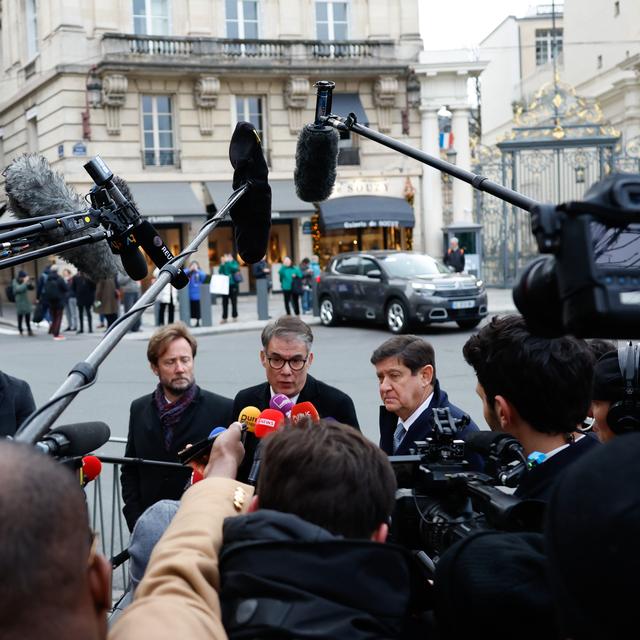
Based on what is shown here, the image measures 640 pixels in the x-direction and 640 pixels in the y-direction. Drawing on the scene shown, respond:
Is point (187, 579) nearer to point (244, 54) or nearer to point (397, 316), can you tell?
point (397, 316)

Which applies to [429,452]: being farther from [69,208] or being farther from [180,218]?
[180,218]

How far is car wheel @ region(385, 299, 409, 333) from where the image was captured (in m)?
18.0

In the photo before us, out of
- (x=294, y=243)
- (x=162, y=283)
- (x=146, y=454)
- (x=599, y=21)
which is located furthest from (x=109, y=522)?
(x=599, y=21)

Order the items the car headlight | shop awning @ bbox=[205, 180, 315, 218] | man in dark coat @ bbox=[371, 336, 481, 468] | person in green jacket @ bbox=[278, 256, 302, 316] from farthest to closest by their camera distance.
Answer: shop awning @ bbox=[205, 180, 315, 218]
person in green jacket @ bbox=[278, 256, 302, 316]
the car headlight
man in dark coat @ bbox=[371, 336, 481, 468]

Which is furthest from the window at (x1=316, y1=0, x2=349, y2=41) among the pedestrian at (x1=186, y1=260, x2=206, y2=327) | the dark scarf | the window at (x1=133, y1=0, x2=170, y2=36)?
the dark scarf

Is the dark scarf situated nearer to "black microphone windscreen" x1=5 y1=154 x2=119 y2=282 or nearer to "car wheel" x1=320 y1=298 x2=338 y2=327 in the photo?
"black microphone windscreen" x1=5 y1=154 x2=119 y2=282

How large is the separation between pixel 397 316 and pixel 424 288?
903 mm

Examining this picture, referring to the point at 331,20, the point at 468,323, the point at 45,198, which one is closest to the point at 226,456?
the point at 45,198

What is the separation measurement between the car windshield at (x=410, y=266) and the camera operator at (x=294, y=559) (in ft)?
55.2

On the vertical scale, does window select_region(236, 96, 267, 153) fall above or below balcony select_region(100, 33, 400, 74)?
below

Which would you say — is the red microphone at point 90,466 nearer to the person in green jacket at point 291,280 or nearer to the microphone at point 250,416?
the microphone at point 250,416

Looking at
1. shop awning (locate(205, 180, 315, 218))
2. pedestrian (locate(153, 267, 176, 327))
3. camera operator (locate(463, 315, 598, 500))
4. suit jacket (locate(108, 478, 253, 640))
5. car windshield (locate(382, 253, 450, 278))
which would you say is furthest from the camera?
shop awning (locate(205, 180, 315, 218))

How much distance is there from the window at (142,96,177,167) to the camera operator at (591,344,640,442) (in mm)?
27958

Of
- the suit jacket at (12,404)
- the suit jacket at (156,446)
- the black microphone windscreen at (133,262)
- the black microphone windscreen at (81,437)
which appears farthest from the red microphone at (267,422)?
the suit jacket at (156,446)
